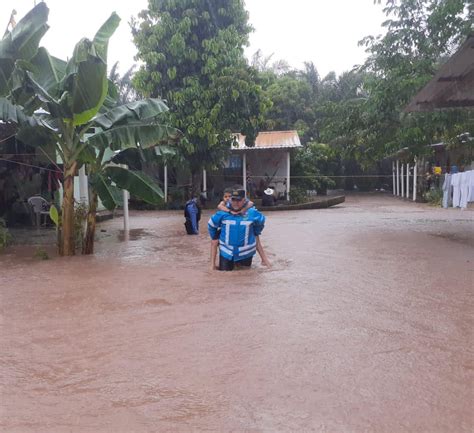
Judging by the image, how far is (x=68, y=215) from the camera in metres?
9.91

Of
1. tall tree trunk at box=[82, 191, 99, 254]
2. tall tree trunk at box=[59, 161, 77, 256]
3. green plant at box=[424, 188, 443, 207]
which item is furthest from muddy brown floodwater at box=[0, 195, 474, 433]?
green plant at box=[424, 188, 443, 207]

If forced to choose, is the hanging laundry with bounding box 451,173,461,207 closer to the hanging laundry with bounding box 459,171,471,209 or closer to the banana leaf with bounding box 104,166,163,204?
the hanging laundry with bounding box 459,171,471,209

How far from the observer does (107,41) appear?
9297mm

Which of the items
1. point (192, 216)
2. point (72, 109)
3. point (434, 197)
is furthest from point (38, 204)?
point (434, 197)

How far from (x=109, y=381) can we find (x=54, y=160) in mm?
7764

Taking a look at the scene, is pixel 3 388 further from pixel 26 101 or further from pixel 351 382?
pixel 26 101

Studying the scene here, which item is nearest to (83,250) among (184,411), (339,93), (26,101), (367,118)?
(26,101)

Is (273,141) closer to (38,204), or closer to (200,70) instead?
(200,70)

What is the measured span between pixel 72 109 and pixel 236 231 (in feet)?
11.7

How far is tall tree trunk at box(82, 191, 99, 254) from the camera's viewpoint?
10.2 meters

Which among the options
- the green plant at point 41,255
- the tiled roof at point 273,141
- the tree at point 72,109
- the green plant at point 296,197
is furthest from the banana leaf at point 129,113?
the green plant at point 296,197

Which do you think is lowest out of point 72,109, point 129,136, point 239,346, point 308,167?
point 239,346

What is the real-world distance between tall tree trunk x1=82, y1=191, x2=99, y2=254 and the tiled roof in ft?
44.5

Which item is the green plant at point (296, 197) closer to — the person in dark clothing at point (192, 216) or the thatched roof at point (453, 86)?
the person in dark clothing at point (192, 216)
